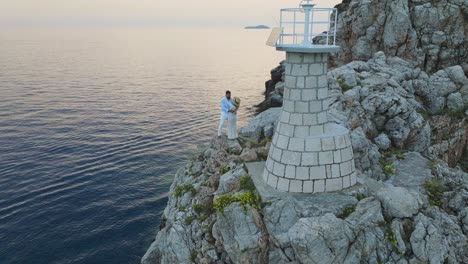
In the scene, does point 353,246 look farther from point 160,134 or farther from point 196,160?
point 160,134

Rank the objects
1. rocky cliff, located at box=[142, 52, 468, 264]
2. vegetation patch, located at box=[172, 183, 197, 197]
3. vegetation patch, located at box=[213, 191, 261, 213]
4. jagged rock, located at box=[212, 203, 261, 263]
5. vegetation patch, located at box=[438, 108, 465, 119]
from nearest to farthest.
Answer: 1. rocky cliff, located at box=[142, 52, 468, 264]
2. jagged rock, located at box=[212, 203, 261, 263]
3. vegetation patch, located at box=[213, 191, 261, 213]
4. vegetation patch, located at box=[172, 183, 197, 197]
5. vegetation patch, located at box=[438, 108, 465, 119]

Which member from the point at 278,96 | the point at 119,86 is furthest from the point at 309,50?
the point at 119,86

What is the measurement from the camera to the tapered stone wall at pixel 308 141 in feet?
54.5

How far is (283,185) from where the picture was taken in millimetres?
16844

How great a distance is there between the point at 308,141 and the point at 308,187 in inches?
86.3

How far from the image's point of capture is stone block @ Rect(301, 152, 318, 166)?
54.3ft

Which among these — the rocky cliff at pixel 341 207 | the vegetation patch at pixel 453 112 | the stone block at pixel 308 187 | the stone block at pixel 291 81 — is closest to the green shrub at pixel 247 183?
the rocky cliff at pixel 341 207

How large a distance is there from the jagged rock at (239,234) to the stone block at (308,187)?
9.61 feet

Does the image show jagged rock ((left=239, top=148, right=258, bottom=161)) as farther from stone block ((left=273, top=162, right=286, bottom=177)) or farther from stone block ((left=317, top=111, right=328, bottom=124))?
stone block ((left=317, top=111, right=328, bottom=124))

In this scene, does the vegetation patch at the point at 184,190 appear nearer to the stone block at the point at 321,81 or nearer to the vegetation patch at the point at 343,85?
the stone block at the point at 321,81

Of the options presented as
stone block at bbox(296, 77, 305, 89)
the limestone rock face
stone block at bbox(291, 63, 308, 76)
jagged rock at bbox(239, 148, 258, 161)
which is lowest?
jagged rock at bbox(239, 148, 258, 161)

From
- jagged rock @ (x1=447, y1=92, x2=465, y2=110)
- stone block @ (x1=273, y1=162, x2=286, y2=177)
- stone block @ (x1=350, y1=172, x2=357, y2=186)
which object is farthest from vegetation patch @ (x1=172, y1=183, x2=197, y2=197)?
jagged rock @ (x1=447, y1=92, x2=465, y2=110)

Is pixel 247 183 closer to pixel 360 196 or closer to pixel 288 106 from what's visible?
pixel 288 106

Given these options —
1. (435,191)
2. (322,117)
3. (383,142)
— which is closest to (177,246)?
(322,117)
